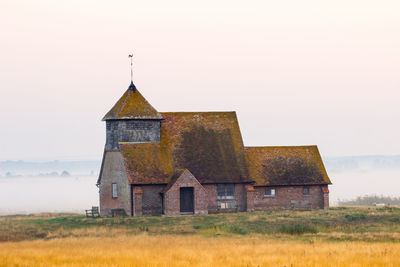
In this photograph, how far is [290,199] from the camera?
62.9 metres

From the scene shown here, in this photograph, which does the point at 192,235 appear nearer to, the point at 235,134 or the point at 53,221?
the point at 53,221

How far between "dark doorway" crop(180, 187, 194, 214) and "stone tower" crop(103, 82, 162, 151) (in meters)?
5.50

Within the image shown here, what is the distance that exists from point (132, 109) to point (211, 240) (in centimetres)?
2524

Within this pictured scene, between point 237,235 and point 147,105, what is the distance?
23.2 metres

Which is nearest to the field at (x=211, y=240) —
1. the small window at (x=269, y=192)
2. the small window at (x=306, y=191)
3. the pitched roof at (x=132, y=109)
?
the small window at (x=269, y=192)

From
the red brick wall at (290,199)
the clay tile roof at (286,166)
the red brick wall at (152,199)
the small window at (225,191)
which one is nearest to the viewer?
the red brick wall at (152,199)

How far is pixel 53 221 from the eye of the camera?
5531 cm

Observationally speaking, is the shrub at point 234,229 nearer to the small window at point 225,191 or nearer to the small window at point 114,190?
the small window at point 225,191

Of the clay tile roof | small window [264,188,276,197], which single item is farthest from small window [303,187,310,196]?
small window [264,188,276,197]

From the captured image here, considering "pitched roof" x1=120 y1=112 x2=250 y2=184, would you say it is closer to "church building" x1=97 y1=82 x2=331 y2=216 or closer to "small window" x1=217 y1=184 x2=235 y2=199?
"church building" x1=97 y1=82 x2=331 y2=216

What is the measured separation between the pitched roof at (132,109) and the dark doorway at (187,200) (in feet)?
22.5

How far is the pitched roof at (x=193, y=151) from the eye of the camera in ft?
195

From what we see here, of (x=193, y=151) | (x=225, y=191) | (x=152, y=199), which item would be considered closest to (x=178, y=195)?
(x=152, y=199)

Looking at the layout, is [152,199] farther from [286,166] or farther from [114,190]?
[286,166]
